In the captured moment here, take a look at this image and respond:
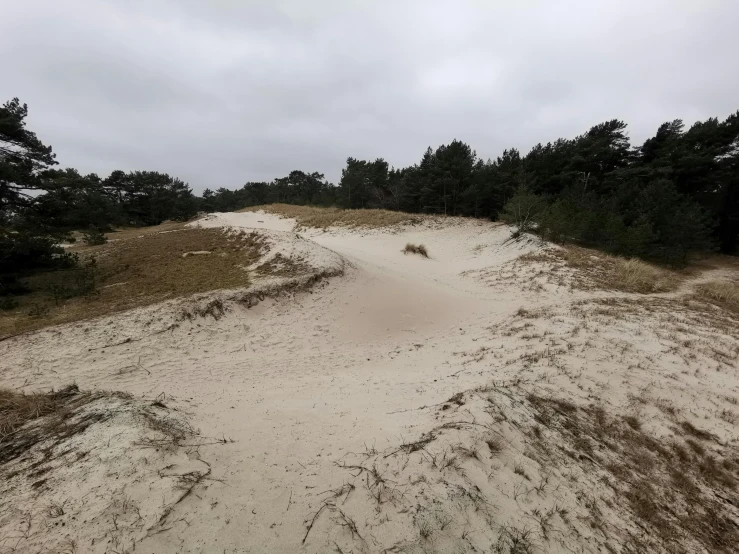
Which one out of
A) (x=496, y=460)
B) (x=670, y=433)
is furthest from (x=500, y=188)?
(x=496, y=460)

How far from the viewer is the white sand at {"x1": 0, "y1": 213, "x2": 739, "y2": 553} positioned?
2.48 metres

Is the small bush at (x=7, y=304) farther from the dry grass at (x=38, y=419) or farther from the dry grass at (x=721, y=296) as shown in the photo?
the dry grass at (x=721, y=296)

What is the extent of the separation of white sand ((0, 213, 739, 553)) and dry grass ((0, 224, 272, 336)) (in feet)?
3.65

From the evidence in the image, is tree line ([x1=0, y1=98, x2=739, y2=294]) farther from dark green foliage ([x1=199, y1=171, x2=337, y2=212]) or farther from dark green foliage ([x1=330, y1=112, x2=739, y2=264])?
dark green foliage ([x1=199, y1=171, x2=337, y2=212])

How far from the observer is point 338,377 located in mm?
6043

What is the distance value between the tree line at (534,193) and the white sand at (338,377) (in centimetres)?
579

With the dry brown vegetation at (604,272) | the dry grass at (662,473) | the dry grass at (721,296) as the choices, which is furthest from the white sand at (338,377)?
the dry grass at (721,296)

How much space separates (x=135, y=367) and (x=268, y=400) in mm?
2939

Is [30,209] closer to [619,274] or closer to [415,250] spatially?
[415,250]

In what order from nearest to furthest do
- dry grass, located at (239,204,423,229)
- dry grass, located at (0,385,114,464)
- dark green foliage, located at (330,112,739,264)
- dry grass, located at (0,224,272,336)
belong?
dry grass, located at (0,385,114,464), dry grass, located at (0,224,272,336), dark green foliage, located at (330,112,739,264), dry grass, located at (239,204,423,229)

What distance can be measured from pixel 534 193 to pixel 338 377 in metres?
27.0

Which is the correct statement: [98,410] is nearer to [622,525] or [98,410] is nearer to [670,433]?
[622,525]

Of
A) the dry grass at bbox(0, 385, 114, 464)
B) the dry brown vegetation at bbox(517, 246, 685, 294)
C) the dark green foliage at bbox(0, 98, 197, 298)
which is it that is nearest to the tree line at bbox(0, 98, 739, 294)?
the dark green foliage at bbox(0, 98, 197, 298)

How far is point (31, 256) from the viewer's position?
31.5ft
